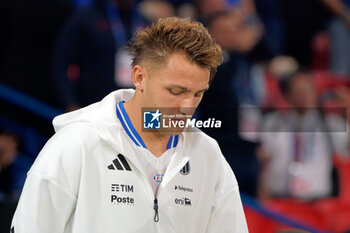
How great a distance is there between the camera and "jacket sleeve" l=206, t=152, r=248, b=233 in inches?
88.3

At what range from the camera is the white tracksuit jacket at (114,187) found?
1959mm

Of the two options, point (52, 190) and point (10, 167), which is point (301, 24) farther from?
point (52, 190)

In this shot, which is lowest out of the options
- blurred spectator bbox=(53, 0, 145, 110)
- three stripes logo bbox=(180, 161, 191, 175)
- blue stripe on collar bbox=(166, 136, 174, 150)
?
three stripes logo bbox=(180, 161, 191, 175)

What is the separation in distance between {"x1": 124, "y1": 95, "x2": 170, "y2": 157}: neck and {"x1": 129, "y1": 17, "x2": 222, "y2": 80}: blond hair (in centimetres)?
17

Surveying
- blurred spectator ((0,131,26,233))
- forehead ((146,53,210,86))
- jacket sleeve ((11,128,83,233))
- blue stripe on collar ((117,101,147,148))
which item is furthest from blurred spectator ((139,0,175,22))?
jacket sleeve ((11,128,83,233))

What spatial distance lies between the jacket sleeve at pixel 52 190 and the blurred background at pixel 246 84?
8.99ft

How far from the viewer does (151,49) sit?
6.80 ft

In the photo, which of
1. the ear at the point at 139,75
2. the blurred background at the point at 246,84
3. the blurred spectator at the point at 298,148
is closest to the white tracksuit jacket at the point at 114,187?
the ear at the point at 139,75

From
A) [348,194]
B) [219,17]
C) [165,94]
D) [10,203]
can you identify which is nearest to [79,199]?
[165,94]

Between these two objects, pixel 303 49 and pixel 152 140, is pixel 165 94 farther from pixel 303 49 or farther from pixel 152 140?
pixel 303 49

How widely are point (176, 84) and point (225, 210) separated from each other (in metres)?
0.58

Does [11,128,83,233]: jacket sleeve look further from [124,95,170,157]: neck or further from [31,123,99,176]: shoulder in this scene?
[124,95,170,157]: neck

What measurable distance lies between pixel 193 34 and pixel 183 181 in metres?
0.57

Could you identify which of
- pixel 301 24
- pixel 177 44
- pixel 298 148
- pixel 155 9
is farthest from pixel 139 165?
pixel 301 24
